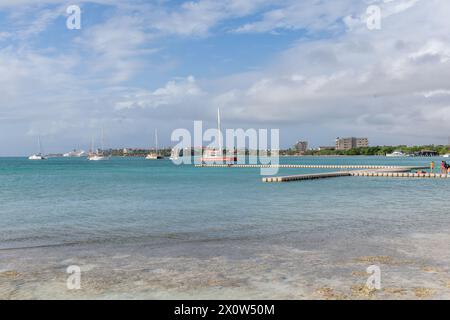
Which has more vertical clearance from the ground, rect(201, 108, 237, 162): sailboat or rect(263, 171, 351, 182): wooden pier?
rect(201, 108, 237, 162): sailboat

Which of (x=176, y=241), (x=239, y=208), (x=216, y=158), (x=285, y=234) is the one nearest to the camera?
(x=176, y=241)

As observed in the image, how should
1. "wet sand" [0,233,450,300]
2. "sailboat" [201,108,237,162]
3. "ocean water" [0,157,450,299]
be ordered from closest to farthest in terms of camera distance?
"wet sand" [0,233,450,300]
"ocean water" [0,157,450,299]
"sailboat" [201,108,237,162]

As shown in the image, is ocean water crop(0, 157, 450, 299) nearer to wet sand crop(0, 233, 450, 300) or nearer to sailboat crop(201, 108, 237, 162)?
wet sand crop(0, 233, 450, 300)

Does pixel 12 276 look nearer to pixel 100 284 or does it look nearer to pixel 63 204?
pixel 100 284

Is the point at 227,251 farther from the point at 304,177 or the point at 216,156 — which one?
the point at 216,156

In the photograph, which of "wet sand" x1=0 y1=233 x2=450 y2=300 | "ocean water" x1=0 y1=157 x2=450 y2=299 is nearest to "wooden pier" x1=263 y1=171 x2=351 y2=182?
"ocean water" x1=0 y1=157 x2=450 y2=299

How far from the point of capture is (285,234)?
19.5 m

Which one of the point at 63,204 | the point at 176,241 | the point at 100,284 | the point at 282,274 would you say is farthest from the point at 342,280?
the point at 63,204

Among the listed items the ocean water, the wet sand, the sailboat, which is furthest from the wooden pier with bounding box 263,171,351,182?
the sailboat

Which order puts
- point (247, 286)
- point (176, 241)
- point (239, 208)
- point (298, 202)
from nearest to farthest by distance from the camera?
point (247, 286), point (176, 241), point (239, 208), point (298, 202)

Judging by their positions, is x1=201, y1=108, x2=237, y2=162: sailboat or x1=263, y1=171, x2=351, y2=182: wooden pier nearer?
x1=263, y1=171, x2=351, y2=182: wooden pier

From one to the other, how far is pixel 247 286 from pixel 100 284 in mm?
4008

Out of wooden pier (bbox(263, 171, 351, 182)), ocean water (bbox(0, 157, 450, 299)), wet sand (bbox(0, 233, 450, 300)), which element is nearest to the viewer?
wet sand (bbox(0, 233, 450, 300))

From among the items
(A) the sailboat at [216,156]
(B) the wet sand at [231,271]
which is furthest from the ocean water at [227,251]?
(A) the sailboat at [216,156]
